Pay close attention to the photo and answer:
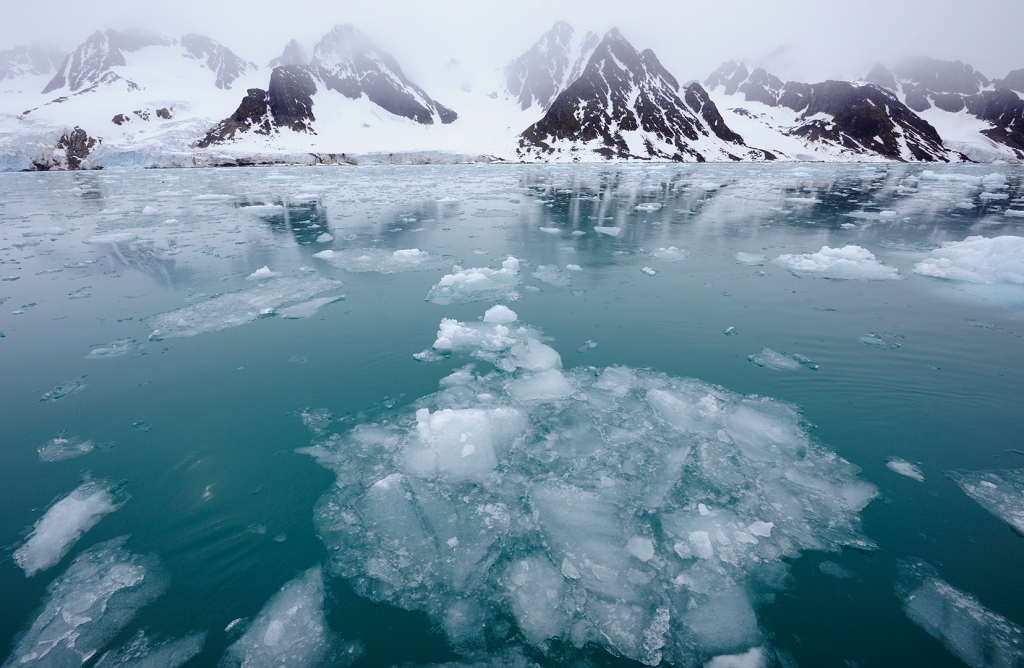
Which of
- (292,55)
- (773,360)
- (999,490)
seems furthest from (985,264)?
(292,55)

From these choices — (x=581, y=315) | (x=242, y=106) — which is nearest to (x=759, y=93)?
(x=242, y=106)

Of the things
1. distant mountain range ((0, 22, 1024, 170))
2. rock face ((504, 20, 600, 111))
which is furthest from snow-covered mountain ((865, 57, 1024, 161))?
rock face ((504, 20, 600, 111))

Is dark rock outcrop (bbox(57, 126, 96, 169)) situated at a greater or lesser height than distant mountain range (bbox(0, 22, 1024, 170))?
lesser

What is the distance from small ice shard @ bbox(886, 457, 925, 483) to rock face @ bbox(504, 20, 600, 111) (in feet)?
550

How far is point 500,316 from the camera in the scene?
8.62m

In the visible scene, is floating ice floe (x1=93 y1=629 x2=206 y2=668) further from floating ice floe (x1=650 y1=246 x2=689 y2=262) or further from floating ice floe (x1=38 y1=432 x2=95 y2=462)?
floating ice floe (x1=650 y1=246 x2=689 y2=262)

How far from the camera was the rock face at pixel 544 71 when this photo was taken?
541 feet

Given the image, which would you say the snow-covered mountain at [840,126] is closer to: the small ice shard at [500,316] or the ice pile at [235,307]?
the small ice shard at [500,316]

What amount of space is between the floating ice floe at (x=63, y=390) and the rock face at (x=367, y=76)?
5631 inches

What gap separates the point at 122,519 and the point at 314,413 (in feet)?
7.19

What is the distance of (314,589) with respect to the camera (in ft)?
12.0

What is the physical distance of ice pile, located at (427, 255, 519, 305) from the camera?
9.99m

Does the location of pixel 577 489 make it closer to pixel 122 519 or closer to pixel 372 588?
pixel 372 588

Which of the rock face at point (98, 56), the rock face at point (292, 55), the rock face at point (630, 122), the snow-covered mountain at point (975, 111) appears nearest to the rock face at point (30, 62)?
the rock face at point (98, 56)
